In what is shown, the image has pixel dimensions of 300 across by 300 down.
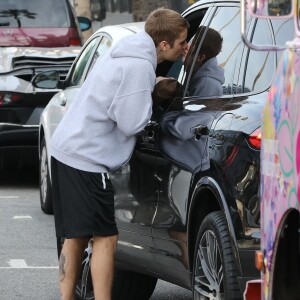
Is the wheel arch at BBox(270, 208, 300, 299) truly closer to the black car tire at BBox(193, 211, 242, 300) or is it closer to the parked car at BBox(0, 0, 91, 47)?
the black car tire at BBox(193, 211, 242, 300)

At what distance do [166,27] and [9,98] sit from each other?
7.85 metres

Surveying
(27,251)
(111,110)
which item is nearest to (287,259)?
(111,110)

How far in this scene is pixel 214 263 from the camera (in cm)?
571

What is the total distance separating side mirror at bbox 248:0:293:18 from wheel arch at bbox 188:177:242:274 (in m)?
1.29

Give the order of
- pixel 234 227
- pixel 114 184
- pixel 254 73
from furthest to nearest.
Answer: pixel 114 184 < pixel 254 73 < pixel 234 227

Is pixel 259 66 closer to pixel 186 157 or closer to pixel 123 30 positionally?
pixel 186 157

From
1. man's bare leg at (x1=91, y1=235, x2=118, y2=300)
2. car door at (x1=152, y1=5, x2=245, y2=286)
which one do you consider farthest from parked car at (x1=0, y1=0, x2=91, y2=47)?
man's bare leg at (x1=91, y1=235, x2=118, y2=300)

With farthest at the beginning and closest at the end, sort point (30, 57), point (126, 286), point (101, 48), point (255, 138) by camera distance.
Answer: point (30, 57), point (101, 48), point (126, 286), point (255, 138)

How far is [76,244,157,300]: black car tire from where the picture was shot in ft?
24.0

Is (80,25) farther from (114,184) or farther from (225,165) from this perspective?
(225,165)

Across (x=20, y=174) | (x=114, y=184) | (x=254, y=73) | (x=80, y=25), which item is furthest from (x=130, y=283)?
(x=80, y=25)

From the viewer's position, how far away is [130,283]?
25.0 feet

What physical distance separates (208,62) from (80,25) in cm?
1127

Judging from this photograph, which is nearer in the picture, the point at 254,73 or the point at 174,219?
the point at 254,73
